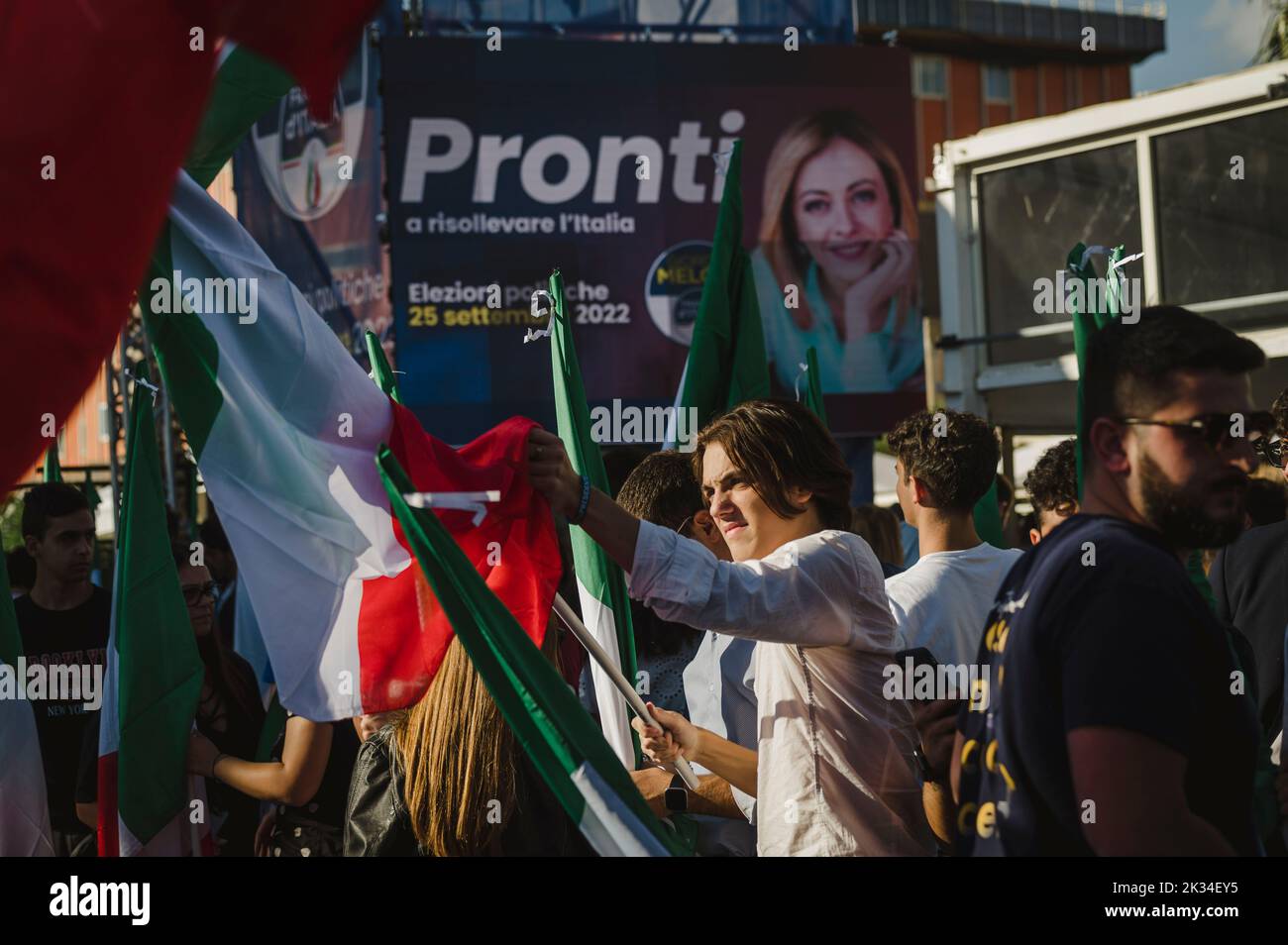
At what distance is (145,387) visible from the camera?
153 inches

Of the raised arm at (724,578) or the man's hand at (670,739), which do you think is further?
the man's hand at (670,739)

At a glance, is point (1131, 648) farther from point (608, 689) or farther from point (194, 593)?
point (194, 593)

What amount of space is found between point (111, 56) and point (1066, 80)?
45398 millimetres

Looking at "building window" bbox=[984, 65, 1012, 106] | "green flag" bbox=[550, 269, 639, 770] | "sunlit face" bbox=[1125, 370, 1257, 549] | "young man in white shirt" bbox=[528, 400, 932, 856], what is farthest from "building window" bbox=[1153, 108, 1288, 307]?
"building window" bbox=[984, 65, 1012, 106]

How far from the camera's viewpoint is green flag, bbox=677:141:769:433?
16.6 ft

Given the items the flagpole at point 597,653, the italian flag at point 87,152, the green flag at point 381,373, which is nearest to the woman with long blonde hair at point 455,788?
the flagpole at point 597,653

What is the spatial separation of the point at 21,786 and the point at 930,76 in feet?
133

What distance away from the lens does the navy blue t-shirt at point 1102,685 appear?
191cm

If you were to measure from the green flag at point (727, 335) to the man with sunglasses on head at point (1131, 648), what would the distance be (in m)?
2.86

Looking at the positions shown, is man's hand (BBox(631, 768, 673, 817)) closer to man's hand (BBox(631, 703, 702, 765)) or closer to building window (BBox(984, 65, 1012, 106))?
man's hand (BBox(631, 703, 702, 765))

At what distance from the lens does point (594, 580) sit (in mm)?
3914

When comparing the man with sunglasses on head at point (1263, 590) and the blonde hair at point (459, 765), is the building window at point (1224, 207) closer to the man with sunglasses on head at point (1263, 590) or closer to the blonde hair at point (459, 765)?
the man with sunglasses on head at point (1263, 590)
